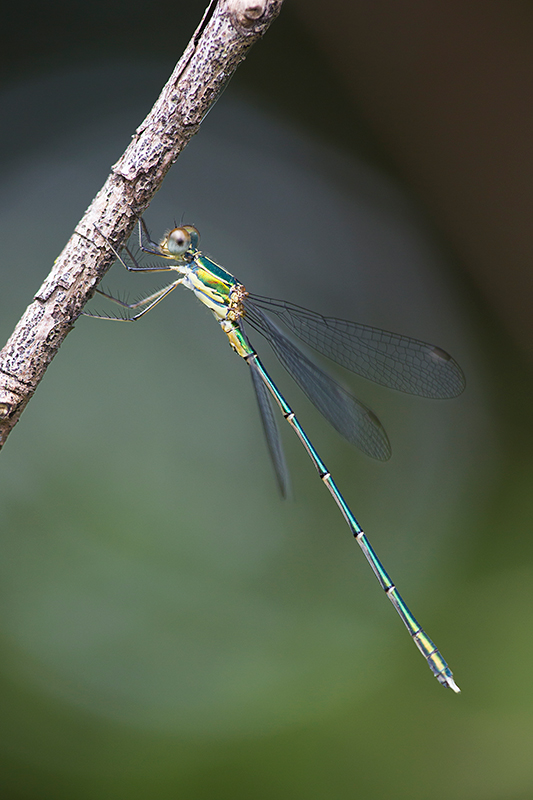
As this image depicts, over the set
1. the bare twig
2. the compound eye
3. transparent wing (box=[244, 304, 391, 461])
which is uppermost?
the compound eye

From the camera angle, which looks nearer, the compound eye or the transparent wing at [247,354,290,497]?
the compound eye

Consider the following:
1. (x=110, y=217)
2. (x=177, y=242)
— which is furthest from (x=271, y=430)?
(x=110, y=217)

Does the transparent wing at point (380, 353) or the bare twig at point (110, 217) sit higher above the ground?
the bare twig at point (110, 217)

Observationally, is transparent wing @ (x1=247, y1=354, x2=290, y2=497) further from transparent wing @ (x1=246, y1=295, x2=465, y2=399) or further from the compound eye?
the compound eye

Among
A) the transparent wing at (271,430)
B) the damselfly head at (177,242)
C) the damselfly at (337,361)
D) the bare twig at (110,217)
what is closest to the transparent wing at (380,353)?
the damselfly at (337,361)

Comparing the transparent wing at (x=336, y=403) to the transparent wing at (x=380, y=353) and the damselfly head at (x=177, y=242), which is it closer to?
the transparent wing at (x=380, y=353)

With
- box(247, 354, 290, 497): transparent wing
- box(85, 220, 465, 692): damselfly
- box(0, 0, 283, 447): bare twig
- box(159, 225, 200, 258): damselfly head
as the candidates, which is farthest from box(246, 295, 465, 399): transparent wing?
box(0, 0, 283, 447): bare twig
